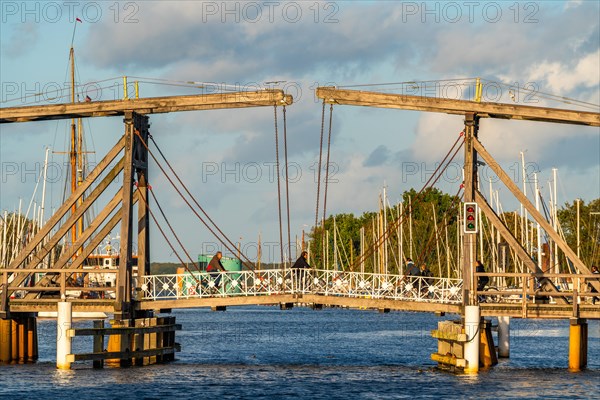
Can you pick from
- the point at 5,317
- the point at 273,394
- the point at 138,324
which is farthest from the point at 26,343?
the point at 273,394

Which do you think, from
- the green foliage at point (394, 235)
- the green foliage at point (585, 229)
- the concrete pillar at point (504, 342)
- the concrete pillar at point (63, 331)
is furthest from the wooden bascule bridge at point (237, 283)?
the green foliage at point (585, 229)

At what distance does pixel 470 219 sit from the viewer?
1366 inches

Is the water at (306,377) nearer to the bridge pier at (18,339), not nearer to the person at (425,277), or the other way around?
the bridge pier at (18,339)

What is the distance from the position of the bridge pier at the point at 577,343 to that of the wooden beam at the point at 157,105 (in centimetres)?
1107

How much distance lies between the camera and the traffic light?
34.4m

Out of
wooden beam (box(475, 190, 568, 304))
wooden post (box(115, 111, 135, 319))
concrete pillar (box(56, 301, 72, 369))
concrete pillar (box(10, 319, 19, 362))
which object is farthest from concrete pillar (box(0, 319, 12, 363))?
wooden beam (box(475, 190, 568, 304))

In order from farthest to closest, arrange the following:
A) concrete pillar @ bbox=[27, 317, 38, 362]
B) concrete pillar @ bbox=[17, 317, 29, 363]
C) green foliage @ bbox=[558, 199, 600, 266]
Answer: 1. green foliage @ bbox=[558, 199, 600, 266]
2. concrete pillar @ bbox=[27, 317, 38, 362]
3. concrete pillar @ bbox=[17, 317, 29, 363]

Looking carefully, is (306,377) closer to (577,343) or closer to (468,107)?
(577,343)

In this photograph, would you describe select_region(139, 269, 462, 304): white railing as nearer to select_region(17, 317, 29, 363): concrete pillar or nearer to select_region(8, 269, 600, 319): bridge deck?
select_region(8, 269, 600, 319): bridge deck

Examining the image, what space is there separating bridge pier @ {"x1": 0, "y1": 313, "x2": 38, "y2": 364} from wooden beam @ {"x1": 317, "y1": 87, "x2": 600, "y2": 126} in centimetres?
1242

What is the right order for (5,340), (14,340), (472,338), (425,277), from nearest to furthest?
(472,338) → (425,277) → (5,340) → (14,340)

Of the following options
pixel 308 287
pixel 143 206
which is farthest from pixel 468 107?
pixel 143 206

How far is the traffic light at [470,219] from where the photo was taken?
34406 mm

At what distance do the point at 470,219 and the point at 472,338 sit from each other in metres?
3.44
